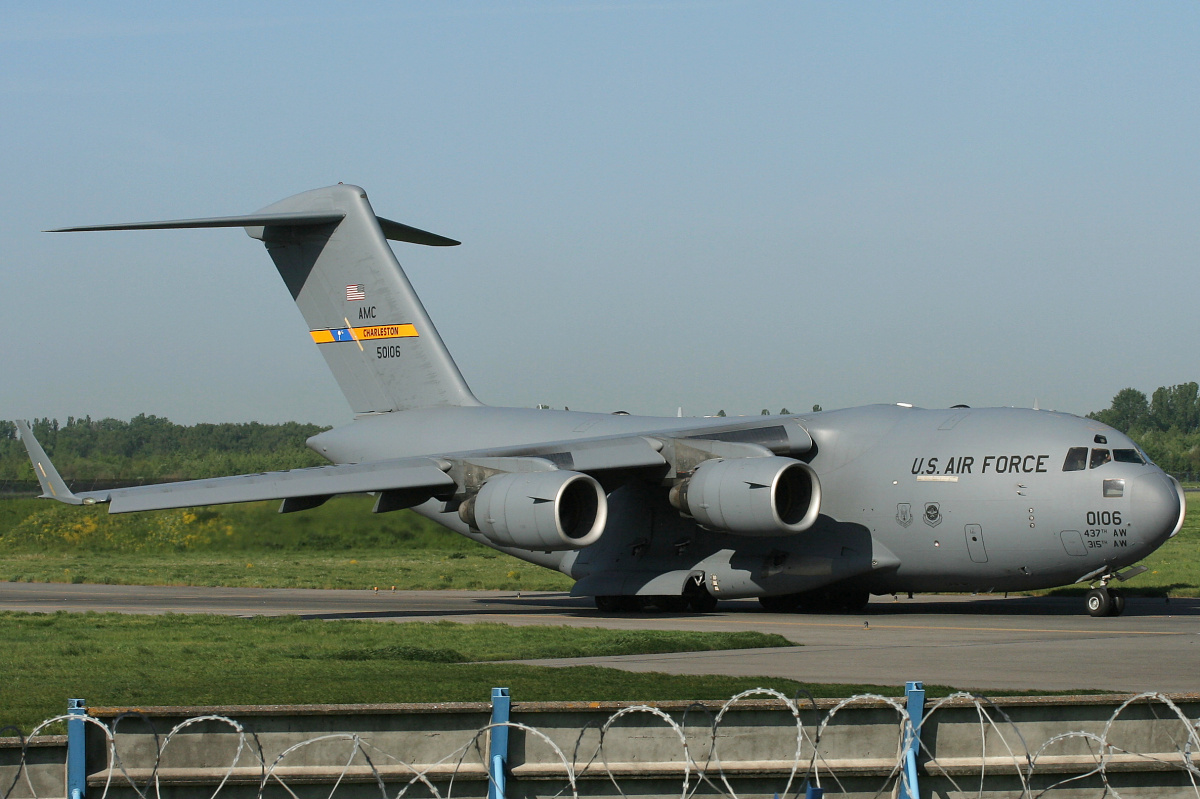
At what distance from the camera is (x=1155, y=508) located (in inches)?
674

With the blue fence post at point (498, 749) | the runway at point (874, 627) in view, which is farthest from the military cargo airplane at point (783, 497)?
the blue fence post at point (498, 749)

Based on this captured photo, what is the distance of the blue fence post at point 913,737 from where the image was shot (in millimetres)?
6105

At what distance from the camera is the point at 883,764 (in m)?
6.21

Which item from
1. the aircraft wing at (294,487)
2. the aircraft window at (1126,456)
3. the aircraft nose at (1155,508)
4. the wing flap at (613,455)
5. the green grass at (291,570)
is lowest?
the green grass at (291,570)

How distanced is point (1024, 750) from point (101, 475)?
131ft

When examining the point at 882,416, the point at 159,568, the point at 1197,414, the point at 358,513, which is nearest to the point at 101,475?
the point at 159,568

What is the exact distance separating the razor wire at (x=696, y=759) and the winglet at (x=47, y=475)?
15069mm

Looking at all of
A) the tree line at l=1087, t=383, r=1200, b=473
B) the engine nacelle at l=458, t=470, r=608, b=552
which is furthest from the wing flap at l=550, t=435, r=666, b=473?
the tree line at l=1087, t=383, r=1200, b=473

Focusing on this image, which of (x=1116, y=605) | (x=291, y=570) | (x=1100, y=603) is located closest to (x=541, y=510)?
(x=1100, y=603)

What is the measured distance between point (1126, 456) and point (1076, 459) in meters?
0.64

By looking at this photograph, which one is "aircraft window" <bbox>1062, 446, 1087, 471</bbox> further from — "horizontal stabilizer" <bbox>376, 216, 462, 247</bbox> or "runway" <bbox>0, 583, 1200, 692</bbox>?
"horizontal stabilizer" <bbox>376, 216, 462, 247</bbox>

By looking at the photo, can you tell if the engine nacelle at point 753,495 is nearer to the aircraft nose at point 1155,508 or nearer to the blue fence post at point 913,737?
the aircraft nose at point 1155,508

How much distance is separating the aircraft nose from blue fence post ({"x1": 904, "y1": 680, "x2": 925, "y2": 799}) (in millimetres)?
12129

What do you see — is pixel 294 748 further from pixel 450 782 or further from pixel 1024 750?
pixel 1024 750
